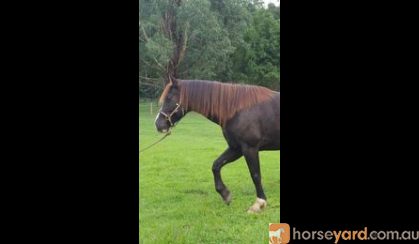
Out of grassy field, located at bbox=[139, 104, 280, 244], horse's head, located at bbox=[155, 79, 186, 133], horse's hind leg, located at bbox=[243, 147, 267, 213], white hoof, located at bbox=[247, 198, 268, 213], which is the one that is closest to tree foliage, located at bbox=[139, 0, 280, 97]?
horse's head, located at bbox=[155, 79, 186, 133]

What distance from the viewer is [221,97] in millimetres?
3041

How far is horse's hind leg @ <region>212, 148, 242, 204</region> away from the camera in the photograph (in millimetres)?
2955

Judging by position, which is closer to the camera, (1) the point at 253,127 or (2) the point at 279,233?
(2) the point at 279,233

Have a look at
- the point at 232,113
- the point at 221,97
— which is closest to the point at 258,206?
the point at 232,113

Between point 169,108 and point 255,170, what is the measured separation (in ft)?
2.43

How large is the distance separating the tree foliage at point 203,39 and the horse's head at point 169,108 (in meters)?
0.06

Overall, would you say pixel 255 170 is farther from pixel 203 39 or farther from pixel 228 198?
pixel 203 39

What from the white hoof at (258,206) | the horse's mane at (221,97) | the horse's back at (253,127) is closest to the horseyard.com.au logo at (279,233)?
the white hoof at (258,206)

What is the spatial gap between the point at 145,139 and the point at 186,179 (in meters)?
0.42

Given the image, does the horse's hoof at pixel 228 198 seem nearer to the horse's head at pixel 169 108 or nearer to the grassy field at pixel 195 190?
the grassy field at pixel 195 190

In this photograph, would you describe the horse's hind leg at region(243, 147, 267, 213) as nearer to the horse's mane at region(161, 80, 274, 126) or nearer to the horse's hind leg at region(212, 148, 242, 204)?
the horse's hind leg at region(212, 148, 242, 204)
